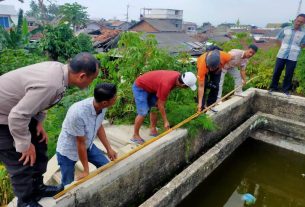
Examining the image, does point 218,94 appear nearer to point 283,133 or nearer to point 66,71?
point 283,133

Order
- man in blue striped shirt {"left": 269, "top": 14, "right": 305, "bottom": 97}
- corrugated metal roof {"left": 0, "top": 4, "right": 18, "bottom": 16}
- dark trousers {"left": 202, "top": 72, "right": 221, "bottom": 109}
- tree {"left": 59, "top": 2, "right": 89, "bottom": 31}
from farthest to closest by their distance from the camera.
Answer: corrugated metal roof {"left": 0, "top": 4, "right": 18, "bottom": 16} → tree {"left": 59, "top": 2, "right": 89, "bottom": 31} → man in blue striped shirt {"left": 269, "top": 14, "right": 305, "bottom": 97} → dark trousers {"left": 202, "top": 72, "right": 221, "bottom": 109}

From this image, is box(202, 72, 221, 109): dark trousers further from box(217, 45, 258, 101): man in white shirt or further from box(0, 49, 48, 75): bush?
box(0, 49, 48, 75): bush

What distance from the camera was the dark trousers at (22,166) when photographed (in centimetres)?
241

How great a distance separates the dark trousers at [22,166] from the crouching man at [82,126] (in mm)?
321

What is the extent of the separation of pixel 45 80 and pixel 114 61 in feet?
13.3

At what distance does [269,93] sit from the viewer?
24.6 feet

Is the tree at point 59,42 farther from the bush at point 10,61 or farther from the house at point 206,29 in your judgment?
the house at point 206,29

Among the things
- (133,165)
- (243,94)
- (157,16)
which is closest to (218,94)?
(243,94)

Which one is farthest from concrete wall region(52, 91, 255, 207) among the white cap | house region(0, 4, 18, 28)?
house region(0, 4, 18, 28)

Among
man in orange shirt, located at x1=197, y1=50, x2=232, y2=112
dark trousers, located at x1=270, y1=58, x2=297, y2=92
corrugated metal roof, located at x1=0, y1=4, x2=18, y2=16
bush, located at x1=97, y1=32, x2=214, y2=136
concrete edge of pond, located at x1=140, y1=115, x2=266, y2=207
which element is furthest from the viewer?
corrugated metal roof, located at x1=0, y1=4, x2=18, y2=16

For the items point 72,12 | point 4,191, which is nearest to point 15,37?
point 4,191

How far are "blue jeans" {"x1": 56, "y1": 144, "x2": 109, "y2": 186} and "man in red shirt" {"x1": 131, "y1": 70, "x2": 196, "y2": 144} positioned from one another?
4.33ft

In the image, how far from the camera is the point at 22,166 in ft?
8.16

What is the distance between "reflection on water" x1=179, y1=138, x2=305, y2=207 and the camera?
5258 millimetres
